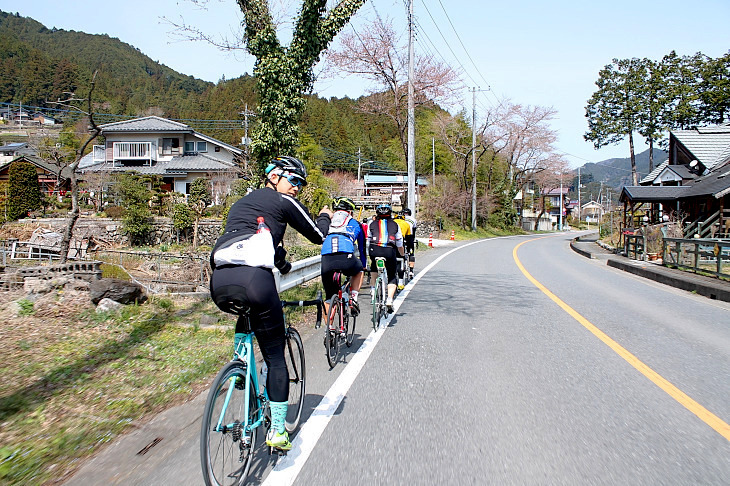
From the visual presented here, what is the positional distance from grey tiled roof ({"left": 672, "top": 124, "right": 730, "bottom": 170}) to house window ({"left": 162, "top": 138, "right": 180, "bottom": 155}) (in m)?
40.7

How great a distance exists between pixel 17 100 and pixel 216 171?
83904 millimetres

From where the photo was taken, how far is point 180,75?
124438 millimetres

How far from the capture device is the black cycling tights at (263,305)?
10.00 feet

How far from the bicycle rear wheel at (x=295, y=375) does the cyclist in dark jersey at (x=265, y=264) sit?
43 centimetres

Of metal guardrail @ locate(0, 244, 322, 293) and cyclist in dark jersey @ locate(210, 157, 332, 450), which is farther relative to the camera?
metal guardrail @ locate(0, 244, 322, 293)

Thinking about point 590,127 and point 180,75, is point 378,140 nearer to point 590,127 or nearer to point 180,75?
point 590,127

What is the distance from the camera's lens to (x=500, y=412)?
13.9ft

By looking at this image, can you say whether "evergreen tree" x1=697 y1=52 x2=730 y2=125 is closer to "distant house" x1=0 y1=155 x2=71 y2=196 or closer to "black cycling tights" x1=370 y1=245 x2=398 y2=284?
"black cycling tights" x1=370 y1=245 x2=398 y2=284

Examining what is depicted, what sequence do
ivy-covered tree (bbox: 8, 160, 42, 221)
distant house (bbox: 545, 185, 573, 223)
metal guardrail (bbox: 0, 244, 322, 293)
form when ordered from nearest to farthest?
metal guardrail (bbox: 0, 244, 322, 293) → ivy-covered tree (bbox: 8, 160, 42, 221) → distant house (bbox: 545, 185, 573, 223)

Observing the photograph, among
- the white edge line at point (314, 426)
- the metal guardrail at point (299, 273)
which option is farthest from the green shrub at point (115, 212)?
the white edge line at point (314, 426)

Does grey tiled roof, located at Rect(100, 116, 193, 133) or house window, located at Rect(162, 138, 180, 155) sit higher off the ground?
grey tiled roof, located at Rect(100, 116, 193, 133)

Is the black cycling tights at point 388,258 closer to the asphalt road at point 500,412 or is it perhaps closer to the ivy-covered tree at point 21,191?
the asphalt road at point 500,412

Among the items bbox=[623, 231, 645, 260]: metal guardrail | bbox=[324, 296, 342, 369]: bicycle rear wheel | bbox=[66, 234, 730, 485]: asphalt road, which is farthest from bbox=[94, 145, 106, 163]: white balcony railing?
bbox=[324, 296, 342, 369]: bicycle rear wheel

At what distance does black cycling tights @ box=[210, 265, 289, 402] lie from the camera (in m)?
3.05
